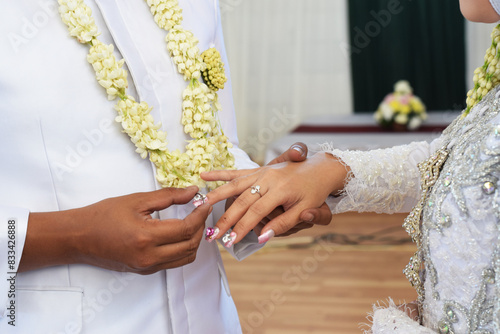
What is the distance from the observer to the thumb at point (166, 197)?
1178 millimetres

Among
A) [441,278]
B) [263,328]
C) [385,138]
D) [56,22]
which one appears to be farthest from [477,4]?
[385,138]

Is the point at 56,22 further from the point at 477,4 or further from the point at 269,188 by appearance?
the point at 477,4

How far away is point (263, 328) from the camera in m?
3.40

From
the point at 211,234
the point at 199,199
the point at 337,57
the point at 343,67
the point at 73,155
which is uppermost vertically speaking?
the point at 73,155

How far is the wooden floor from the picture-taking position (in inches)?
138

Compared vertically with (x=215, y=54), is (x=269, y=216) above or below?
below

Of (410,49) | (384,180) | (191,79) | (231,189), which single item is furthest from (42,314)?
(410,49)

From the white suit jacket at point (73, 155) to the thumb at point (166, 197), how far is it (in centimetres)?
12

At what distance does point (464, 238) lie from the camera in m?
1.03

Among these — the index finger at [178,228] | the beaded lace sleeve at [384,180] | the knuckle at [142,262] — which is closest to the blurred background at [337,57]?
the beaded lace sleeve at [384,180]

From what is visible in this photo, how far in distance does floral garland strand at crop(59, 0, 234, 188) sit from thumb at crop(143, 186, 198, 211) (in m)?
0.08

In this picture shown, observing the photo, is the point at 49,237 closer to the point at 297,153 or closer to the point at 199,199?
the point at 199,199

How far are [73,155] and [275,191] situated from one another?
546 millimetres

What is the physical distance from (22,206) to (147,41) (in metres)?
0.49
